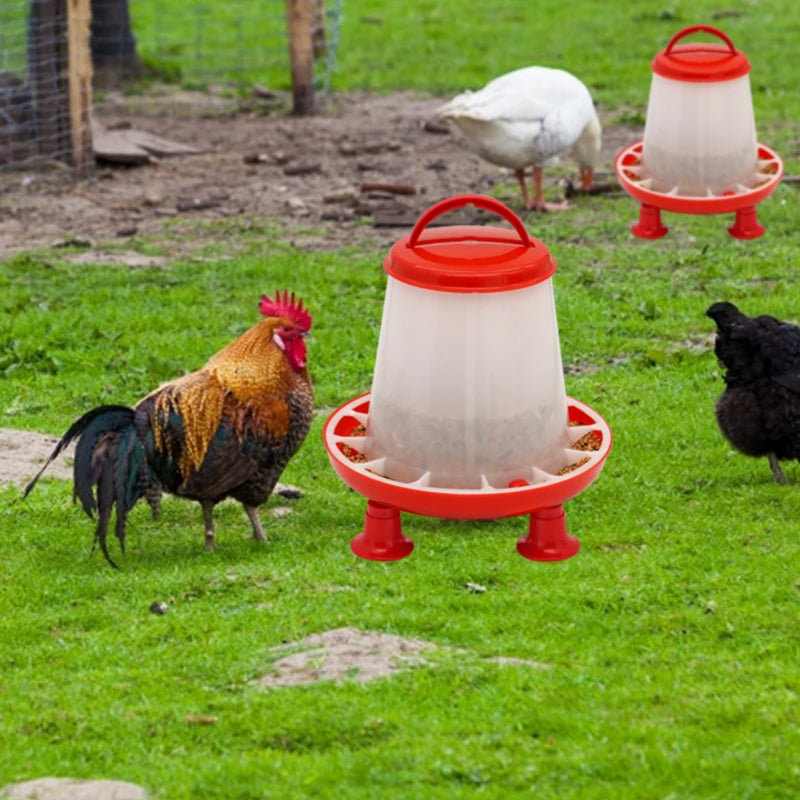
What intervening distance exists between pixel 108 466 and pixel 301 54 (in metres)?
10.8

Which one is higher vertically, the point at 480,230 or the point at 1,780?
the point at 480,230

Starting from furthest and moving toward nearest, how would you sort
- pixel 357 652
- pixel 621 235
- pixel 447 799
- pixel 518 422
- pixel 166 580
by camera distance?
pixel 621 235 < pixel 166 580 < pixel 357 652 < pixel 518 422 < pixel 447 799

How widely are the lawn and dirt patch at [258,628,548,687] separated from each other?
80 millimetres

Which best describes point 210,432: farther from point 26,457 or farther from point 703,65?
point 703,65

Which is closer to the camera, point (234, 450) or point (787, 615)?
point (787, 615)

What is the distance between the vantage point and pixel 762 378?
29.9ft

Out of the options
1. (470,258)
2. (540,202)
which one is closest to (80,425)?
(470,258)

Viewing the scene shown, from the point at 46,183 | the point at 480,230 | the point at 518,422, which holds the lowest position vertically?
the point at 46,183

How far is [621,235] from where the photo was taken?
560 inches

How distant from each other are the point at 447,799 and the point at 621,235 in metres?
8.95

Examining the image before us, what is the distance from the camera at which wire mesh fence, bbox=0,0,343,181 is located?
15.8 meters

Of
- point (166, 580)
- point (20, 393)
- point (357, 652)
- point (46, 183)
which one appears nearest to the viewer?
point (357, 652)

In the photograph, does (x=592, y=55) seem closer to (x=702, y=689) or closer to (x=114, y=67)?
(x=114, y=67)

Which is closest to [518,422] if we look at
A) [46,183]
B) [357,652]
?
[357,652]
